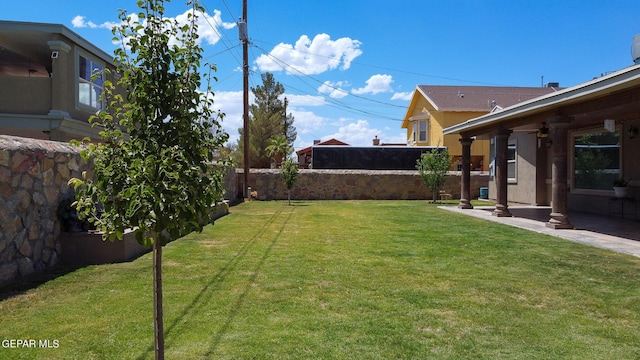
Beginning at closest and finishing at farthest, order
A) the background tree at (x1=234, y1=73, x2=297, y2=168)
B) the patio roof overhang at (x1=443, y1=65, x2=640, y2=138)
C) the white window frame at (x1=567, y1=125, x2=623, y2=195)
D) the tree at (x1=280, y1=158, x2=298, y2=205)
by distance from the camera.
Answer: the patio roof overhang at (x1=443, y1=65, x2=640, y2=138), the white window frame at (x1=567, y1=125, x2=623, y2=195), the tree at (x1=280, y1=158, x2=298, y2=205), the background tree at (x1=234, y1=73, x2=297, y2=168)

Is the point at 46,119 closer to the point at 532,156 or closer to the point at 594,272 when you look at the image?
the point at 594,272

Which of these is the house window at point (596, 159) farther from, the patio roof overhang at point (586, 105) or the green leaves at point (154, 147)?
the green leaves at point (154, 147)

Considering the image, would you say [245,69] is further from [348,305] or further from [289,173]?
[348,305]

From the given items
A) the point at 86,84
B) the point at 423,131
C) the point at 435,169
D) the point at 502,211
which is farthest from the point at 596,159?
the point at 423,131

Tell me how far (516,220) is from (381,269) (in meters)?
7.42

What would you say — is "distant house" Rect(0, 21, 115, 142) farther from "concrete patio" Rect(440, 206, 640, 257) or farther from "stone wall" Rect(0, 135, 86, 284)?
"concrete patio" Rect(440, 206, 640, 257)

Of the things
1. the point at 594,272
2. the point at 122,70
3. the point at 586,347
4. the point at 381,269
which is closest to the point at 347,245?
the point at 381,269

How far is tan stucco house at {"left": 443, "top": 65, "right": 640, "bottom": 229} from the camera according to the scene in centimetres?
873

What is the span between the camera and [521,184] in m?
17.3

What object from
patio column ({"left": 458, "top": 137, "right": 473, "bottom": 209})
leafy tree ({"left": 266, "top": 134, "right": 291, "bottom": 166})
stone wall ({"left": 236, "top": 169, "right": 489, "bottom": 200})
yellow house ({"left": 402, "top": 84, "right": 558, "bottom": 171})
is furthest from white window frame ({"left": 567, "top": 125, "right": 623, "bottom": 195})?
leafy tree ({"left": 266, "top": 134, "right": 291, "bottom": 166})

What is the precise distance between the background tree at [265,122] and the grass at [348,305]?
28.1 m

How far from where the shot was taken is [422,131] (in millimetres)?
33406

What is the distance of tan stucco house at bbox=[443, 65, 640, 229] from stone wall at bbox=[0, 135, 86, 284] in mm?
8888

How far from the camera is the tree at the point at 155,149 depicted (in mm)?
2355
